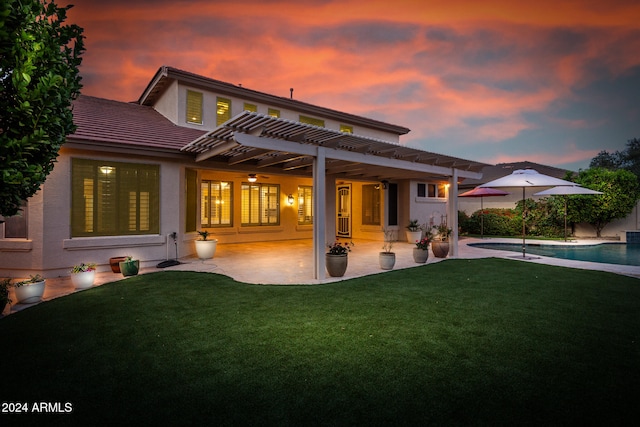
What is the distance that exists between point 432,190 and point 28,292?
15287mm

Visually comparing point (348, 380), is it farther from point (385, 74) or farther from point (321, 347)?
point (385, 74)

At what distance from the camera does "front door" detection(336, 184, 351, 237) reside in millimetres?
15969

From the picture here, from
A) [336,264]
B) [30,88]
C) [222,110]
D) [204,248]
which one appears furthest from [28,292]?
[222,110]

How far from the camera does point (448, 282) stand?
21.5ft

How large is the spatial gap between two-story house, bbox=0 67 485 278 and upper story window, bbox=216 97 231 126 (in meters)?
0.05

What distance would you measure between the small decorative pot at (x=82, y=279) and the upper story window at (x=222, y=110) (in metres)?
7.02

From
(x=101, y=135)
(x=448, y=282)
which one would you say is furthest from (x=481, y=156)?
(x=101, y=135)

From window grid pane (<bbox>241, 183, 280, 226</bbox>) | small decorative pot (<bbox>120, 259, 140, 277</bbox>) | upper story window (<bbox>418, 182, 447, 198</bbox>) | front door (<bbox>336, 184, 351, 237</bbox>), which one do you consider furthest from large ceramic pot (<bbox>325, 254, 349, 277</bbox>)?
upper story window (<bbox>418, 182, 447, 198</bbox>)

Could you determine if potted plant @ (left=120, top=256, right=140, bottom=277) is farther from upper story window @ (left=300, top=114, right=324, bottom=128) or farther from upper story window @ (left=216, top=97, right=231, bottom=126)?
upper story window @ (left=300, top=114, right=324, bottom=128)

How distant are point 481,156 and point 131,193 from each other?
46.0 metres

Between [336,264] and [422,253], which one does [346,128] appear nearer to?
[422,253]

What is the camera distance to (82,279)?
607cm

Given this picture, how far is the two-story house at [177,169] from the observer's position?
6.78 metres

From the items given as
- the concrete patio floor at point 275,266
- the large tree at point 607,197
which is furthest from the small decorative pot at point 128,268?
the large tree at point 607,197
